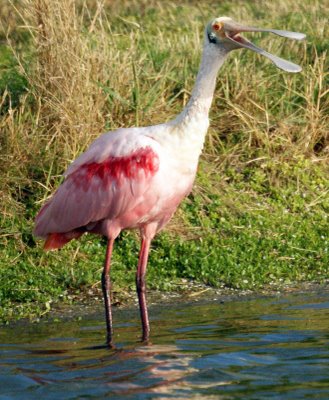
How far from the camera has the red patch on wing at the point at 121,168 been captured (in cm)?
748

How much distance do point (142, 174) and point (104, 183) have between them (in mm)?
377

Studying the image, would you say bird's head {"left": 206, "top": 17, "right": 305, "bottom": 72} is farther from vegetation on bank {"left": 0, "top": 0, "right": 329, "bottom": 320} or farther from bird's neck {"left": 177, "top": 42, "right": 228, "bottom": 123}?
vegetation on bank {"left": 0, "top": 0, "right": 329, "bottom": 320}

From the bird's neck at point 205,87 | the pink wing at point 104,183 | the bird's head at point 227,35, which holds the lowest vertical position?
the pink wing at point 104,183

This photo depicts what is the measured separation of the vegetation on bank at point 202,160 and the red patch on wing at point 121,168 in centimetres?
96

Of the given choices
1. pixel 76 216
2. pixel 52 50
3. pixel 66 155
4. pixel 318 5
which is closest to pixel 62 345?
pixel 76 216

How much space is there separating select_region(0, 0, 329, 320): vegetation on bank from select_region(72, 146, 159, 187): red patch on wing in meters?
0.96

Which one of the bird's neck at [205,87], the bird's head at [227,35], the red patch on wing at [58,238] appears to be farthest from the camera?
the red patch on wing at [58,238]

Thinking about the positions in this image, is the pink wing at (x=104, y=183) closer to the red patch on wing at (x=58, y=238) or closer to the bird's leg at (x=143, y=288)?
the red patch on wing at (x=58, y=238)

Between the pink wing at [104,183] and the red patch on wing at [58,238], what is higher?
the pink wing at [104,183]

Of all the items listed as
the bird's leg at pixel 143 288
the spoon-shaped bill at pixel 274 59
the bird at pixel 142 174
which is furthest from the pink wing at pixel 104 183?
the spoon-shaped bill at pixel 274 59

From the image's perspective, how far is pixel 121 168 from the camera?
25.2 ft

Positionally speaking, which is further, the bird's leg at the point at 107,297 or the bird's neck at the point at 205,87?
the bird's neck at the point at 205,87

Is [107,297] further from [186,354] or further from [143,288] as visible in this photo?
[186,354]

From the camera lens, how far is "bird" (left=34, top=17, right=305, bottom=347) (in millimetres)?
7488
